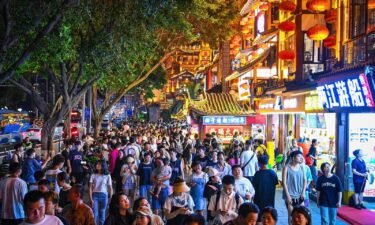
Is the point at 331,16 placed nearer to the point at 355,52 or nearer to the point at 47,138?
the point at 355,52

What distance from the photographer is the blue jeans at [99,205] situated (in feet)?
33.0

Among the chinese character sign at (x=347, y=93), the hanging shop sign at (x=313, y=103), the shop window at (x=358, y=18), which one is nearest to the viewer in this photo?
the chinese character sign at (x=347, y=93)

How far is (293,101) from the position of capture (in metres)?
20.4

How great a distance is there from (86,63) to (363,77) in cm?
907

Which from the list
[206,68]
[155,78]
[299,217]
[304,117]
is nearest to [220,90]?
[155,78]

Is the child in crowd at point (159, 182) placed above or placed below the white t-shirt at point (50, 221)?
below

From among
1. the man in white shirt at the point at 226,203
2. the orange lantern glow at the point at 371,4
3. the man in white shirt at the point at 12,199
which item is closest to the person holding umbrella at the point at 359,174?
the orange lantern glow at the point at 371,4

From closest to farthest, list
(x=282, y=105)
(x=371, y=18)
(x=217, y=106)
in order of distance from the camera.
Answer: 1. (x=371, y=18)
2. (x=282, y=105)
3. (x=217, y=106)

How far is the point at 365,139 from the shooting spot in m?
14.1

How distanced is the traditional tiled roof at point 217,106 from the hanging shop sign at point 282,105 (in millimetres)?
1251

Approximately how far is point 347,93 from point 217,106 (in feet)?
45.0

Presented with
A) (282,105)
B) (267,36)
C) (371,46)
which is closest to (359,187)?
(371,46)

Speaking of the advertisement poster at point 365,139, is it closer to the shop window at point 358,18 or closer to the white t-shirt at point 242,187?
the shop window at point 358,18

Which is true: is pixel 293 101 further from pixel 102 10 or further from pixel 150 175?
pixel 150 175
